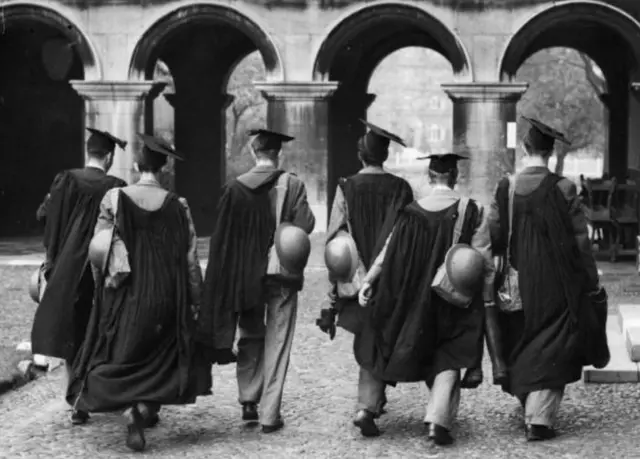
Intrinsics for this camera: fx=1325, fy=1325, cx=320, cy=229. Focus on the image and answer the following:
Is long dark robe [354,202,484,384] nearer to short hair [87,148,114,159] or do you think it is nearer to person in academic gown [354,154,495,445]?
person in academic gown [354,154,495,445]

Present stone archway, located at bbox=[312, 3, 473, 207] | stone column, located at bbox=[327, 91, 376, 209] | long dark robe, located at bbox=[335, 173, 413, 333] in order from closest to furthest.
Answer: long dark robe, located at bbox=[335, 173, 413, 333]
stone archway, located at bbox=[312, 3, 473, 207]
stone column, located at bbox=[327, 91, 376, 209]

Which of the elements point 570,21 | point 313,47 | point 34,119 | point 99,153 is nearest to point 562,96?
point 34,119

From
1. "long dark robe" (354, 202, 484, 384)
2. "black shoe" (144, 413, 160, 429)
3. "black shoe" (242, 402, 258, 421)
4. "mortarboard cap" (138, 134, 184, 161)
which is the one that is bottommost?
"black shoe" (144, 413, 160, 429)

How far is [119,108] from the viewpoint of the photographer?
17984 mm

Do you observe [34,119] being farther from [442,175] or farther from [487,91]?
[442,175]

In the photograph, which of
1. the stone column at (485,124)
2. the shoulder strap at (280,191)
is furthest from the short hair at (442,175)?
the stone column at (485,124)

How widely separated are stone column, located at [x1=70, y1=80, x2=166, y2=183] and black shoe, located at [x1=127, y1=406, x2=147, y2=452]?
36.6 ft

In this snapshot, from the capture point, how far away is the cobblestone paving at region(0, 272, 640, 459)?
700 centimetres

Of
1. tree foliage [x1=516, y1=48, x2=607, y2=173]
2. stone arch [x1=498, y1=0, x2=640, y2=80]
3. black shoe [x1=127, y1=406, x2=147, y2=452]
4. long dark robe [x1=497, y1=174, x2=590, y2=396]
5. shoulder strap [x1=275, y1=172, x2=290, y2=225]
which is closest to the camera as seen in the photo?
black shoe [x1=127, y1=406, x2=147, y2=452]

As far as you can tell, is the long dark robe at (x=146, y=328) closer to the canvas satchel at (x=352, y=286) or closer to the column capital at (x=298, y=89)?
the canvas satchel at (x=352, y=286)

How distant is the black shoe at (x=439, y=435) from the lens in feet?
23.2

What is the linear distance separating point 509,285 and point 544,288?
205 mm

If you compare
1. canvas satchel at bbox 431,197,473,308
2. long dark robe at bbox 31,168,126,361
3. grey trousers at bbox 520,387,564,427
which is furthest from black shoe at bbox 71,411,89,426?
grey trousers at bbox 520,387,564,427

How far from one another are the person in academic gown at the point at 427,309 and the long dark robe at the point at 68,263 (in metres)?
1.68
